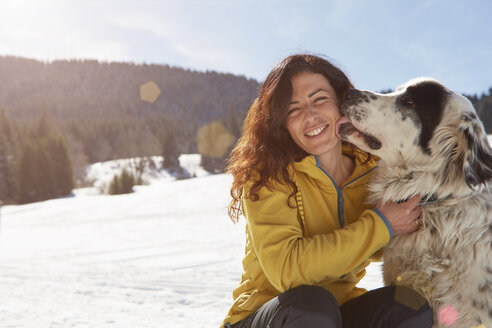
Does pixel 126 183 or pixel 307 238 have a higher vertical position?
pixel 307 238

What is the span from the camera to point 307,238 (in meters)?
1.72

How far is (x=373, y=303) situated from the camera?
1780 mm

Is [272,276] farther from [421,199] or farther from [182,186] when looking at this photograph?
[182,186]

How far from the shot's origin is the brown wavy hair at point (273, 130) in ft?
6.34

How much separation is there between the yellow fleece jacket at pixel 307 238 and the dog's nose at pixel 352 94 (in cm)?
45

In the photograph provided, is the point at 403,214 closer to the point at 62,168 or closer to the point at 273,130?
the point at 273,130

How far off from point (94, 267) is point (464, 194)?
5396mm

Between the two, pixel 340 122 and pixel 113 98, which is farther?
pixel 113 98

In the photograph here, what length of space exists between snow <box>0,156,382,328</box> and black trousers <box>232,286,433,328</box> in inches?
66.4

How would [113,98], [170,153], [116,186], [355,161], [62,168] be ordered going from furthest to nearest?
[113,98]
[170,153]
[62,168]
[116,186]
[355,161]

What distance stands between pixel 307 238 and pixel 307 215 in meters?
0.21

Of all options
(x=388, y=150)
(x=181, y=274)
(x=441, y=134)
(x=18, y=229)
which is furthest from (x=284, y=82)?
(x=18, y=229)

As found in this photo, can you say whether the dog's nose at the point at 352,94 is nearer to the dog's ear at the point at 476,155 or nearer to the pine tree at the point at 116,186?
the dog's ear at the point at 476,155

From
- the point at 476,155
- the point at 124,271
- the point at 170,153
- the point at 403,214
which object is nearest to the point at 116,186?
the point at 124,271
